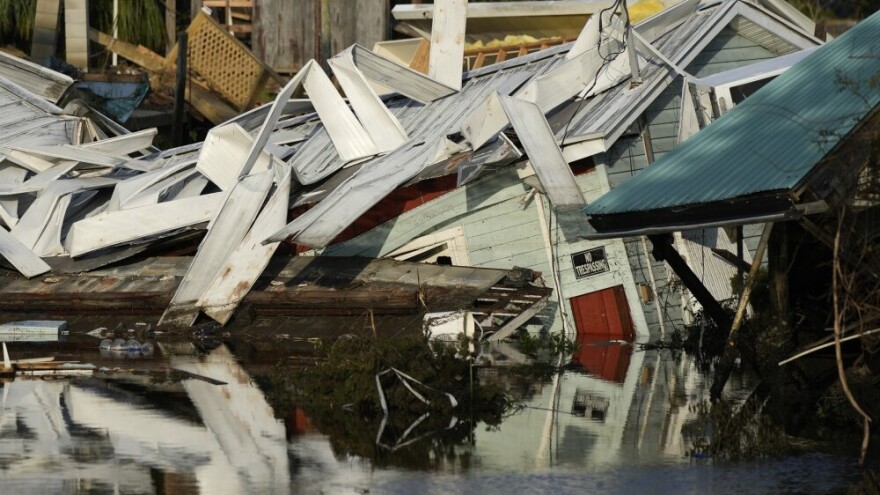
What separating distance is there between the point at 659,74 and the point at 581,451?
8.76 m

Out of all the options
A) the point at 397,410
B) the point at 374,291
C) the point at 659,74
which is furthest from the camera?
the point at 659,74

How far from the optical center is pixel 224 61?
1085 inches

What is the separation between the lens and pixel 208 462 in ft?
30.6

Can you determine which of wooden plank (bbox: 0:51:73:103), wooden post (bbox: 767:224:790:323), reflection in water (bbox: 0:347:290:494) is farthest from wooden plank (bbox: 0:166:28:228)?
wooden post (bbox: 767:224:790:323)

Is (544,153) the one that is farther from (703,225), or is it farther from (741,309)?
(703,225)

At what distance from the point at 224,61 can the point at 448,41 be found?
8.92 metres

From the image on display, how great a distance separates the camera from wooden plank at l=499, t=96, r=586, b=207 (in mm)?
16203

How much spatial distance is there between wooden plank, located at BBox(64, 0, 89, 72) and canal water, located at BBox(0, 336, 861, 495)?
52.6 ft

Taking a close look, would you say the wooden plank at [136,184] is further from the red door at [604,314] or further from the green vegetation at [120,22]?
the green vegetation at [120,22]

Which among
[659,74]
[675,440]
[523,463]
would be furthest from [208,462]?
[659,74]

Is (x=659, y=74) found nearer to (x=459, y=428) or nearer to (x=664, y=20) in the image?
(x=664, y=20)

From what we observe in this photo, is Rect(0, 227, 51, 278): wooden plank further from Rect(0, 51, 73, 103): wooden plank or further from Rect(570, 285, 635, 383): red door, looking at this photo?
Rect(570, 285, 635, 383): red door

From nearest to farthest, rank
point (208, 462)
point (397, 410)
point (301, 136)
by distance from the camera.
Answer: point (208, 462) → point (397, 410) → point (301, 136)

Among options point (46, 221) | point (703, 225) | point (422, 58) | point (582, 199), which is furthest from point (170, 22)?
point (703, 225)
